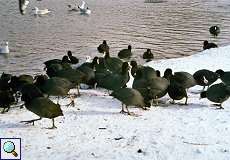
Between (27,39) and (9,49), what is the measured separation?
297cm

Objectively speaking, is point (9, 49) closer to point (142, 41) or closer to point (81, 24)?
point (142, 41)

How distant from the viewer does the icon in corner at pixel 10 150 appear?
7945 millimetres

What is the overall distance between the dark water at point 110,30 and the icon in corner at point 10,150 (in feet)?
32.3

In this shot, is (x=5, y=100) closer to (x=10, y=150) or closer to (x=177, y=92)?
(x=10, y=150)

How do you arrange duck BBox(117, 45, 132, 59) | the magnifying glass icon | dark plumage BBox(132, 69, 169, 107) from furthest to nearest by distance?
1. duck BBox(117, 45, 132, 59)
2. dark plumage BBox(132, 69, 169, 107)
3. the magnifying glass icon

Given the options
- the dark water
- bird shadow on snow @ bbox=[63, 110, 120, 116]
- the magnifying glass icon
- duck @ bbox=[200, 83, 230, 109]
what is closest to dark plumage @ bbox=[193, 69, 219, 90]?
duck @ bbox=[200, 83, 230, 109]

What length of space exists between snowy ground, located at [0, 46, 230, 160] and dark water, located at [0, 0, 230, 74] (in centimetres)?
764

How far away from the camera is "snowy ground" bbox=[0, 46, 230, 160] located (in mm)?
8758

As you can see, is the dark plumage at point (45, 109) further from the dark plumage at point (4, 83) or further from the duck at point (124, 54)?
the duck at point (124, 54)

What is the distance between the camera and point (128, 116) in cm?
1117

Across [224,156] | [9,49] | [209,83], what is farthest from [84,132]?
[9,49]

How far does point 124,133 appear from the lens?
32.4ft

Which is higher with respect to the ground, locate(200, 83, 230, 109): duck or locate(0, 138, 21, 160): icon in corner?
locate(200, 83, 230, 109): duck

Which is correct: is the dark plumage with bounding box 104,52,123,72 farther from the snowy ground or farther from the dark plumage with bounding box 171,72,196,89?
the snowy ground
